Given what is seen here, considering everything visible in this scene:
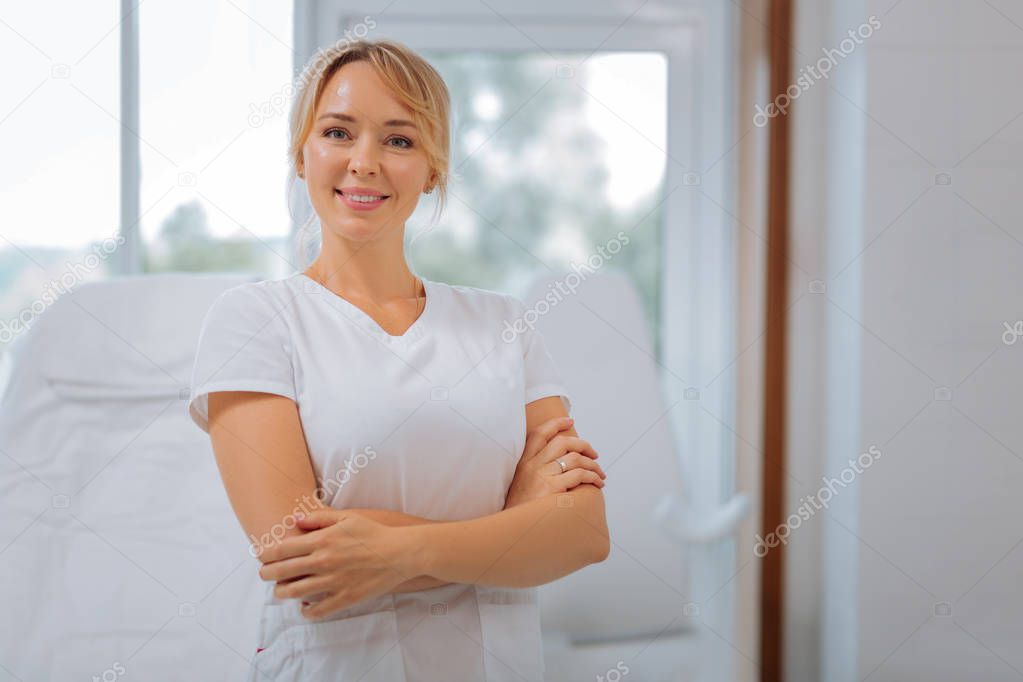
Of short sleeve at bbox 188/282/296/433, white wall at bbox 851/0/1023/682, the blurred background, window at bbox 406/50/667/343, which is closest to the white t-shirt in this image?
short sleeve at bbox 188/282/296/433

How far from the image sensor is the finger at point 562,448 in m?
0.91

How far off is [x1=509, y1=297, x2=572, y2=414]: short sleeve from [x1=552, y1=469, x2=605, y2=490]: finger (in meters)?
0.12

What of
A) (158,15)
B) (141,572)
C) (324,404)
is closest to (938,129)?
(324,404)

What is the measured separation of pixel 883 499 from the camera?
141 centimetres

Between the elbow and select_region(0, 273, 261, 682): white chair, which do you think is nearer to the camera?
the elbow

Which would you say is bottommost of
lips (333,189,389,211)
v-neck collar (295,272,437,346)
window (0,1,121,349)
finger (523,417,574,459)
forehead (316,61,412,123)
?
finger (523,417,574,459)

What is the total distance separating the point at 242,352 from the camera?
0.81 meters

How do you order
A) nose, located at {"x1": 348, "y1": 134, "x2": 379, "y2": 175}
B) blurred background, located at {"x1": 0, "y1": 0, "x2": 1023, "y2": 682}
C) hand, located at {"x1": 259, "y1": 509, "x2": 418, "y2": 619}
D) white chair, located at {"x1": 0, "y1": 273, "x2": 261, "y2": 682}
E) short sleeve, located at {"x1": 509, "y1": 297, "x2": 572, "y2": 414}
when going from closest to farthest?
1. hand, located at {"x1": 259, "y1": 509, "x2": 418, "y2": 619}
2. nose, located at {"x1": 348, "y1": 134, "x2": 379, "y2": 175}
3. short sleeve, located at {"x1": 509, "y1": 297, "x2": 572, "y2": 414}
4. white chair, located at {"x1": 0, "y1": 273, "x2": 261, "y2": 682}
5. blurred background, located at {"x1": 0, "y1": 0, "x2": 1023, "y2": 682}

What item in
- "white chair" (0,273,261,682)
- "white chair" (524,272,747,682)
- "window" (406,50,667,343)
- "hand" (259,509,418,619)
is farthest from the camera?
"window" (406,50,667,343)

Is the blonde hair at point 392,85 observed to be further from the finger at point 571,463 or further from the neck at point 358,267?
the finger at point 571,463

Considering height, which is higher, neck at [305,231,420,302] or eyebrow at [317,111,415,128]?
eyebrow at [317,111,415,128]

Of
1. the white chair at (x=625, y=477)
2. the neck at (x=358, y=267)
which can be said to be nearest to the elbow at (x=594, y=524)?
the neck at (x=358, y=267)

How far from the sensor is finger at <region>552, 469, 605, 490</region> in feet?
2.89

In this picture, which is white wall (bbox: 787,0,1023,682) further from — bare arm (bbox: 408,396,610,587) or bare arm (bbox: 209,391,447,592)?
bare arm (bbox: 209,391,447,592)
